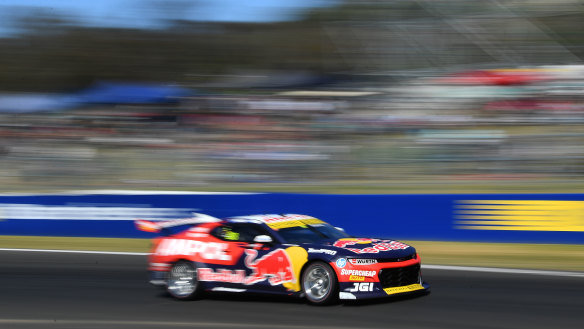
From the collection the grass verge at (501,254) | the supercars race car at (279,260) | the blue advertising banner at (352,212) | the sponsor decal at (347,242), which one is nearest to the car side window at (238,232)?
the supercars race car at (279,260)

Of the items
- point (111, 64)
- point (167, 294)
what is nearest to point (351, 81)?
point (111, 64)

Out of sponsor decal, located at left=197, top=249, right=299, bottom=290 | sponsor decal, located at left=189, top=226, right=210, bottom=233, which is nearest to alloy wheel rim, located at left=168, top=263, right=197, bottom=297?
sponsor decal, located at left=197, top=249, right=299, bottom=290

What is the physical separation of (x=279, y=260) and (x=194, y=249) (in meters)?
1.26

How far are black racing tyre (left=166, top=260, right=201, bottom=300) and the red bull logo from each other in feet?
2.55

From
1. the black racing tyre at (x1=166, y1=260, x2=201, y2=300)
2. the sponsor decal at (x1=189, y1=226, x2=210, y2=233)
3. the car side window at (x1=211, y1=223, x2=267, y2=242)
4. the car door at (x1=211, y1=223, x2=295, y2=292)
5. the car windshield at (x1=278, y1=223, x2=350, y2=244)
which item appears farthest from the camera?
the sponsor decal at (x1=189, y1=226, x2=210, y2=233)

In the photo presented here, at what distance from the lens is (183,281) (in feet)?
28.8

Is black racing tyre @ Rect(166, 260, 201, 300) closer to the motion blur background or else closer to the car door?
the car door

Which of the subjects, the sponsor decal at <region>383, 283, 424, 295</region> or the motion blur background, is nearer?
the sponsor decal at <region>383, 283, 424, 295</region>

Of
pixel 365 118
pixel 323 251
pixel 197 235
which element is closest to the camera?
pixel 323 251

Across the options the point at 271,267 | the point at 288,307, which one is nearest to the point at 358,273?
the point at 288,307

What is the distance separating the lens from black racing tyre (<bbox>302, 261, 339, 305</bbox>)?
762 cm

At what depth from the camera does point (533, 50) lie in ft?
77.5

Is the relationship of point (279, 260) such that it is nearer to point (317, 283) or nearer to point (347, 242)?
point (317, 283)

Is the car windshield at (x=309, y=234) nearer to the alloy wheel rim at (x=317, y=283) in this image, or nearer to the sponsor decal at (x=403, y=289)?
the alloy wheel rim at (x=317, y=283)
